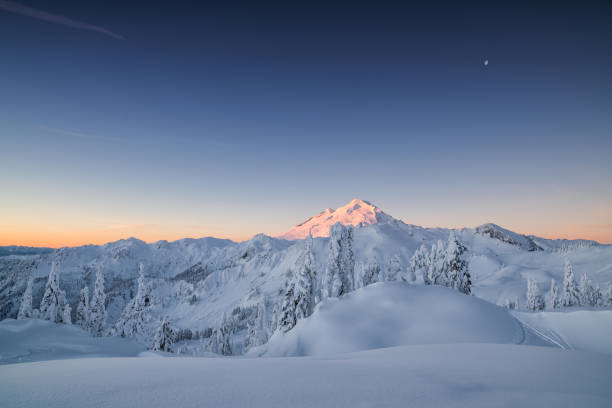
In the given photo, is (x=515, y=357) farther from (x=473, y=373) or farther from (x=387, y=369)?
(x=387, y=369)

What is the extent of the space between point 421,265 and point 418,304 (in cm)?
3563

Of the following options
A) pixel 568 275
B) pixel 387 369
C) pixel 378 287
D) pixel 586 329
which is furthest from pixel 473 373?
pixel 568 275

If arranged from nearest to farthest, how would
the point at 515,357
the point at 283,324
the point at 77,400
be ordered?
the point at 77,400 < the point at 515,357 < the point at 283,324

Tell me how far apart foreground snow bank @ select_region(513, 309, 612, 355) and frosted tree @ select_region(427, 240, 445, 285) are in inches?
658

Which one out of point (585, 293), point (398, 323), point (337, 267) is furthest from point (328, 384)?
point (585, 293)

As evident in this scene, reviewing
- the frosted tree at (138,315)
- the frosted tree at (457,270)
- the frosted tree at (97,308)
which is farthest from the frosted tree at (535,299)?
the frosted tree at (97,308)

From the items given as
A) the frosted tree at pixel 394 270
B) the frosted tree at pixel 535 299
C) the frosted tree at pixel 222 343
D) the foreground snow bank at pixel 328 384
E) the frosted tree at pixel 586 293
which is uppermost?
the foreground snow bank at pixel 328 384

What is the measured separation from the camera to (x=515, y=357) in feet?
16.5

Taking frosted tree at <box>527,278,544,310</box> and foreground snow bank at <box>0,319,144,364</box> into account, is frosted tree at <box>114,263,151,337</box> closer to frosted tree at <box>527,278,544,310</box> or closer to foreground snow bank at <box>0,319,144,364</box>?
foreground snow bank at <box>0,319,144,364</box>

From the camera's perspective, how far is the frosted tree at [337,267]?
31.3 metres

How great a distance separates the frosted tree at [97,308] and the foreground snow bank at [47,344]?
2478 centimetres

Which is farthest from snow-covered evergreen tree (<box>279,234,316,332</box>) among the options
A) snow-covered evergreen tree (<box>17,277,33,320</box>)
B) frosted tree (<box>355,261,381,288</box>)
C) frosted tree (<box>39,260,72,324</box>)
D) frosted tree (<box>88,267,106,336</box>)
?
snow-covered evergreen tree (<box>17,277,33,320</box>)

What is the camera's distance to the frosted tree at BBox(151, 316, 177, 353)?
2641cm

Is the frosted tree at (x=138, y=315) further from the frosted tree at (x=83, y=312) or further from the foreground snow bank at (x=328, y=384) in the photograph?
the foreground snow bank at (x=328, y=384)
